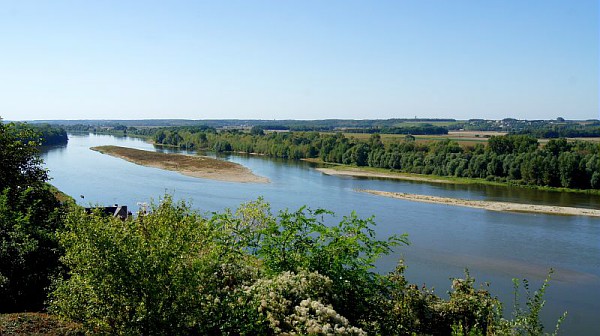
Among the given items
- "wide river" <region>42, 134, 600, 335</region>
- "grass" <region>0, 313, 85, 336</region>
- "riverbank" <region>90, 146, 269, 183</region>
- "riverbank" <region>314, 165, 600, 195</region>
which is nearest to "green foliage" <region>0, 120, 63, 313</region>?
"grass" <region>0, 313, 85, 336</region>

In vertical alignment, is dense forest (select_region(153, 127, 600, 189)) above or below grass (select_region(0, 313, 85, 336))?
below

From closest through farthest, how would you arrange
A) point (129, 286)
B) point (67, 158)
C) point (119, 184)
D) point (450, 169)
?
A: point (129, 286)
point (119, 184)
point (450, 169)
point (67, 158)

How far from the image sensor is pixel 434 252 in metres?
25.1

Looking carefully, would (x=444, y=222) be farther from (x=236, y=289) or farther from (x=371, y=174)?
(x=371, y=174)

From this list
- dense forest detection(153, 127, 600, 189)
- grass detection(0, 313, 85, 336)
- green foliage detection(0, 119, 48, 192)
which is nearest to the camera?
grass detection(0, 313, 85, 336)

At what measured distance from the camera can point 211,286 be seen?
7.34 metres

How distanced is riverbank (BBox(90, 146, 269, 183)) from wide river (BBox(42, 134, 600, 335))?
236 cm

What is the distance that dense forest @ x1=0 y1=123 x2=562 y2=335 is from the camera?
6648 millimetres

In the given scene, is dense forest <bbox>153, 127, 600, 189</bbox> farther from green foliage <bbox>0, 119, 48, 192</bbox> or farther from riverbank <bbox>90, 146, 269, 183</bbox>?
green foliage <bbox>0, 119, 48, 192</bbox>

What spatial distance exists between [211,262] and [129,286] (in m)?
1.51

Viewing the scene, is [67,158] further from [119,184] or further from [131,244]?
[131,244]

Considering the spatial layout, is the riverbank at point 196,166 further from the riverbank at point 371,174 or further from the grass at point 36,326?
the grass at point 36,326

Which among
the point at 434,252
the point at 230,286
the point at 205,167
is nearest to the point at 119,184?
the point at 205,167

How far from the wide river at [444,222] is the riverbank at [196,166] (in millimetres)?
2363
